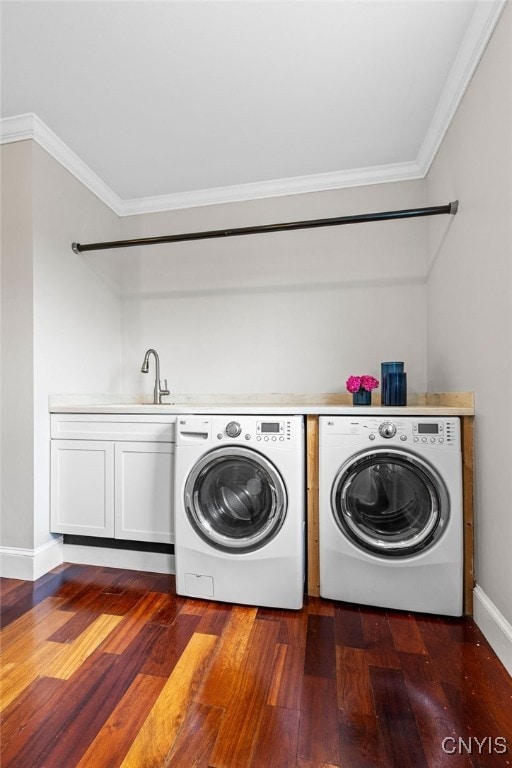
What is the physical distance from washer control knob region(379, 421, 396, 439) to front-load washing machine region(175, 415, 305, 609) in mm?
380

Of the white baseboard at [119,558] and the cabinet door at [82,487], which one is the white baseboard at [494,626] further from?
the cabinet door at [82,487]

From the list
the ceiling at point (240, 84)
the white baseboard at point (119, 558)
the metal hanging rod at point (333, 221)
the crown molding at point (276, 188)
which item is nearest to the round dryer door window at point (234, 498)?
the white baseboard at point (119, 558)

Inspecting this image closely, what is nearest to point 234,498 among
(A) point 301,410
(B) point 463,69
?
(A) point 301,410

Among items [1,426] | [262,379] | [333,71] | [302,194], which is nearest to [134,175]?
[302,194]

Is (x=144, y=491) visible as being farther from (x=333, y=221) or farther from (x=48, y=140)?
(x=48, y=140)

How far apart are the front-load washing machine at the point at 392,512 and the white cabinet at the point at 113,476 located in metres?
0.89

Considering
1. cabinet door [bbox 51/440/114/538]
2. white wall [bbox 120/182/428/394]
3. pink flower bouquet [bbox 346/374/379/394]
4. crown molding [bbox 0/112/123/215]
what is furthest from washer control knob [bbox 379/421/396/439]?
crown molding [bbox 0/112/123/215]

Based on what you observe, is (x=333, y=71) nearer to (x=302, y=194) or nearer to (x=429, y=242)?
(x=302, y=194)

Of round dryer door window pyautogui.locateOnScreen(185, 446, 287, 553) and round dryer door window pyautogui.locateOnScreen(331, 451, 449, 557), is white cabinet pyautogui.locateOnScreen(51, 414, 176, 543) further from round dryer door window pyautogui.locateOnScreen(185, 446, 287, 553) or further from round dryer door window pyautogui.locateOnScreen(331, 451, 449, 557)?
round dryer door window pyautogui.locateOnScreen(331, 451, 449, 557)

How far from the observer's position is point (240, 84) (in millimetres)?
1961

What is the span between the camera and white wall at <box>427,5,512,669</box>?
146 cm

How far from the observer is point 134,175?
9.00ft

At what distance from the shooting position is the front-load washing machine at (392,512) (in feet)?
5.79

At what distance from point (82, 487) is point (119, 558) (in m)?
0.48
